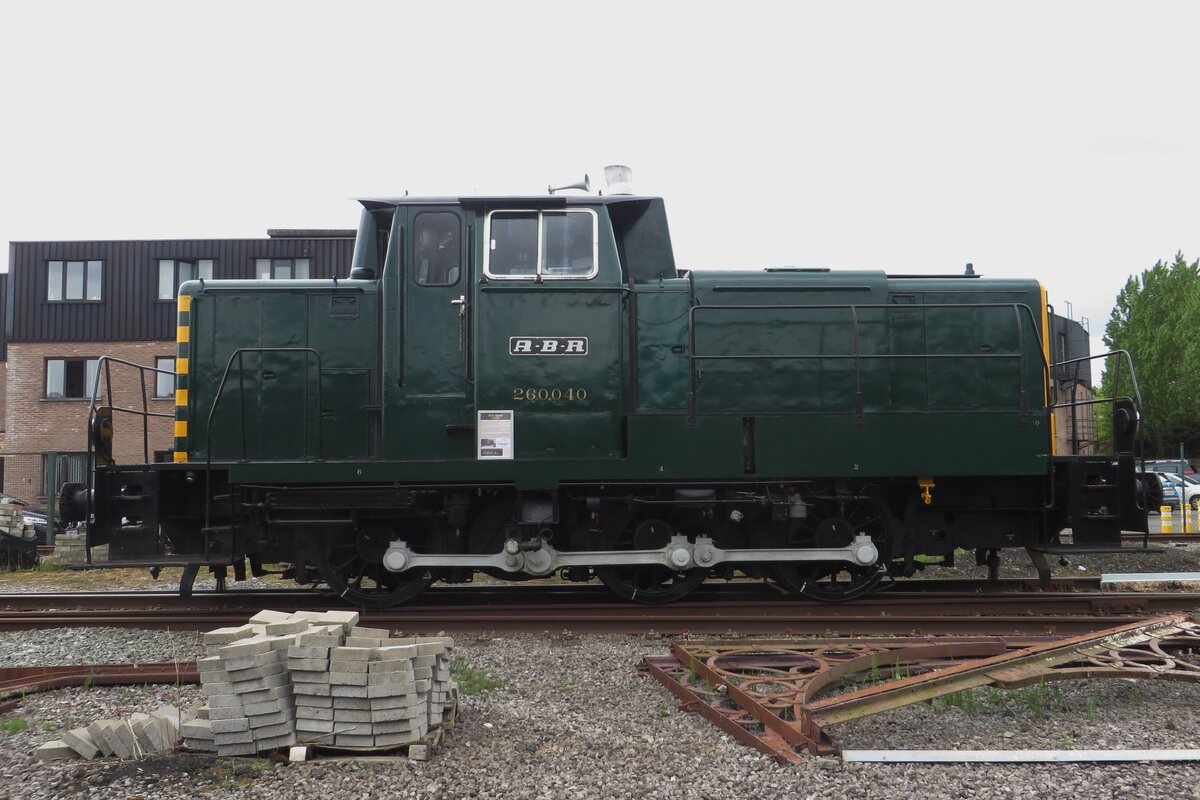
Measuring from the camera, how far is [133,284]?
27.6 m

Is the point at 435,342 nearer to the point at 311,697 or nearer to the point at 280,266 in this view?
the point at 311,697

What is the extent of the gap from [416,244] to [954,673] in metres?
5.47

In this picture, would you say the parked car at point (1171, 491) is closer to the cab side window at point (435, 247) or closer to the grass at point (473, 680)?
the cab side window at point (435, 247)

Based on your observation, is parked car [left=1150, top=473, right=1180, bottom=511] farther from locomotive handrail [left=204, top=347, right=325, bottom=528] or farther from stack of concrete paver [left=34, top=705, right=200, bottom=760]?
stack of concrete paver [left=34, top=705, right=200, bottom=760]

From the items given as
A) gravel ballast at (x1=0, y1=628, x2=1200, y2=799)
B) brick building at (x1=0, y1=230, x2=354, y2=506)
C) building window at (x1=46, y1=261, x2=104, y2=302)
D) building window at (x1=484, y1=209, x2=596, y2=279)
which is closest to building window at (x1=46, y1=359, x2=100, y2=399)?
brick building at (x1=0, y1=230, x2=354, y2=506)

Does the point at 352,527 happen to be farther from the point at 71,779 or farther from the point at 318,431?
the point at 71,779

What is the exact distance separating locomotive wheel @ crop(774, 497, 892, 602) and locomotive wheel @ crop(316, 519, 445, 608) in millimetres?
3368

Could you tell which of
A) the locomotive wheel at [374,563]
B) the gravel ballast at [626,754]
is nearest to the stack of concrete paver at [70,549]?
the locomotive wheel at [374,563]

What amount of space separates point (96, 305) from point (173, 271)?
2.78 metres

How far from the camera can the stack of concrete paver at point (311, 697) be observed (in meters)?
4.26

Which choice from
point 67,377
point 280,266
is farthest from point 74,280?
point 280,266

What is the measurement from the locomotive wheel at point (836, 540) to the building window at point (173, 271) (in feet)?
81.0

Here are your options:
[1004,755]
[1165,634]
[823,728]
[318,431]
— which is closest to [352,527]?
[318,431]

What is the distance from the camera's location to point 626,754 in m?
4.36
